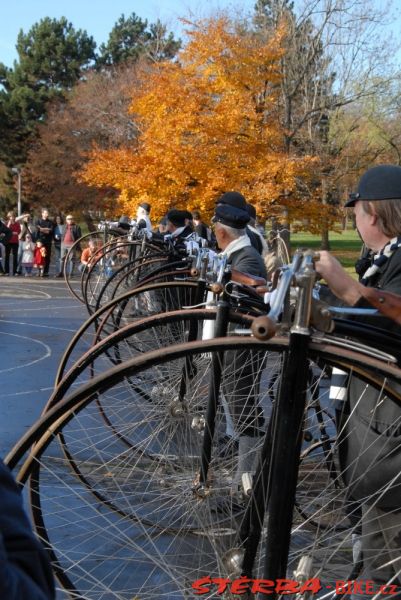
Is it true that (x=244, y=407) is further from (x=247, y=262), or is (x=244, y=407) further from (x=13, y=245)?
(x=13, y=245)

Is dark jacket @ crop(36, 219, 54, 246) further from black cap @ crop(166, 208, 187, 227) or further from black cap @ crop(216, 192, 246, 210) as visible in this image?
black cap @ crop(216, 192, 246, 210)

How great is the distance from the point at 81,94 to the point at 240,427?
126ft

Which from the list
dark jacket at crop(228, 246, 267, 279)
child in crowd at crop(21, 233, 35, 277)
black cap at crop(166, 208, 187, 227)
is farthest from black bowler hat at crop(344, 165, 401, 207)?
child in crowd at crop(21, 233, 35, 277)

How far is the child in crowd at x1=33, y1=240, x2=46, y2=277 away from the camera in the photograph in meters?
24.2

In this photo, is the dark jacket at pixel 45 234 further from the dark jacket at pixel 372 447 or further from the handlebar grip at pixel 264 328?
the handlebar grip at pixel 264 328

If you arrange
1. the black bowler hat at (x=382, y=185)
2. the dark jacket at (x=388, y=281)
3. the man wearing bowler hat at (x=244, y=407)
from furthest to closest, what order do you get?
the man wearing bowler hat at (x=244, y=407) → the black bowler hat at (x=382, y=185) → the dark jacket at (x=388, y=281)

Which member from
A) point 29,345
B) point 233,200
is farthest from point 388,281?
point 29,345

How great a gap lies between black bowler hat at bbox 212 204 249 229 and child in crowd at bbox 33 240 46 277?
753 inches

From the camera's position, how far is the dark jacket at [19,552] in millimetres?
1369

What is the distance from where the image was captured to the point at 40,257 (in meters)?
24.5

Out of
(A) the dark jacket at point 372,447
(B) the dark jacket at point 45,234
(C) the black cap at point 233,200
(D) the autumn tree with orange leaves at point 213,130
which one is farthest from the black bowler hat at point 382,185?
(B) the dark jacket at point 45,234

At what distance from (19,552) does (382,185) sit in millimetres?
2116

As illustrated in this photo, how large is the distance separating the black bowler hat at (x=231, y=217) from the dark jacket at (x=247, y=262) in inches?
6.8

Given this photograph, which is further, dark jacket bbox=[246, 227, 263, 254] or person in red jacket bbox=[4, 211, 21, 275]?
person in red jacket bbox=[4, 211, 21, 275]
